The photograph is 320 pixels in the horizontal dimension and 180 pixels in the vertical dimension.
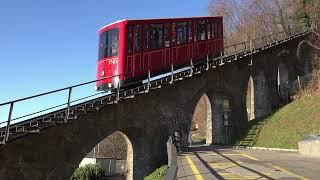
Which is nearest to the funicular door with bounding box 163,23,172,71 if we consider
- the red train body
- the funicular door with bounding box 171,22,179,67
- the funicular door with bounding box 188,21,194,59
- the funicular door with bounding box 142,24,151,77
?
the red train body

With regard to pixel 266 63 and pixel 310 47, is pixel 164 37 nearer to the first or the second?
pixel 266 63

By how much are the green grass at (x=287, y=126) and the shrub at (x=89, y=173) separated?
1858 cm

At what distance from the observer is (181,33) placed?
28.3m

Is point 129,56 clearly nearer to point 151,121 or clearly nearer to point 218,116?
point 151,121

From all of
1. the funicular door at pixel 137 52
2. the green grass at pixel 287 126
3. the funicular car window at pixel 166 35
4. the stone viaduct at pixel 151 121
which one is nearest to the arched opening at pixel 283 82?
the stone viaduct at pixel 151 121

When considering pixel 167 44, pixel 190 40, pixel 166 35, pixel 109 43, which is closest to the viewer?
pixel 109 43

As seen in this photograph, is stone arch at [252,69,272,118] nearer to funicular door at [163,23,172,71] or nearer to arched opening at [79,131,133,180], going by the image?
funicular door at [163,23,172,71]

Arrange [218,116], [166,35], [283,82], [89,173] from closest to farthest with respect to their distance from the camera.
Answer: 1. [166,35]
2. [218,116]
3. [283,82]
4. [89,173]

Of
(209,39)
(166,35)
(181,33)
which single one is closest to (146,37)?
(166,35)

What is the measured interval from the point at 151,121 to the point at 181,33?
6.35 metres

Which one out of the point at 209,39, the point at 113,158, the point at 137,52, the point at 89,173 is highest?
the point at 209,39

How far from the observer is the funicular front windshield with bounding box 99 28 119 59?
2525cm

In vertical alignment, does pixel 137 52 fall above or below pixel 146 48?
below

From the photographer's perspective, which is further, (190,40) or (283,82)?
(283,82)
